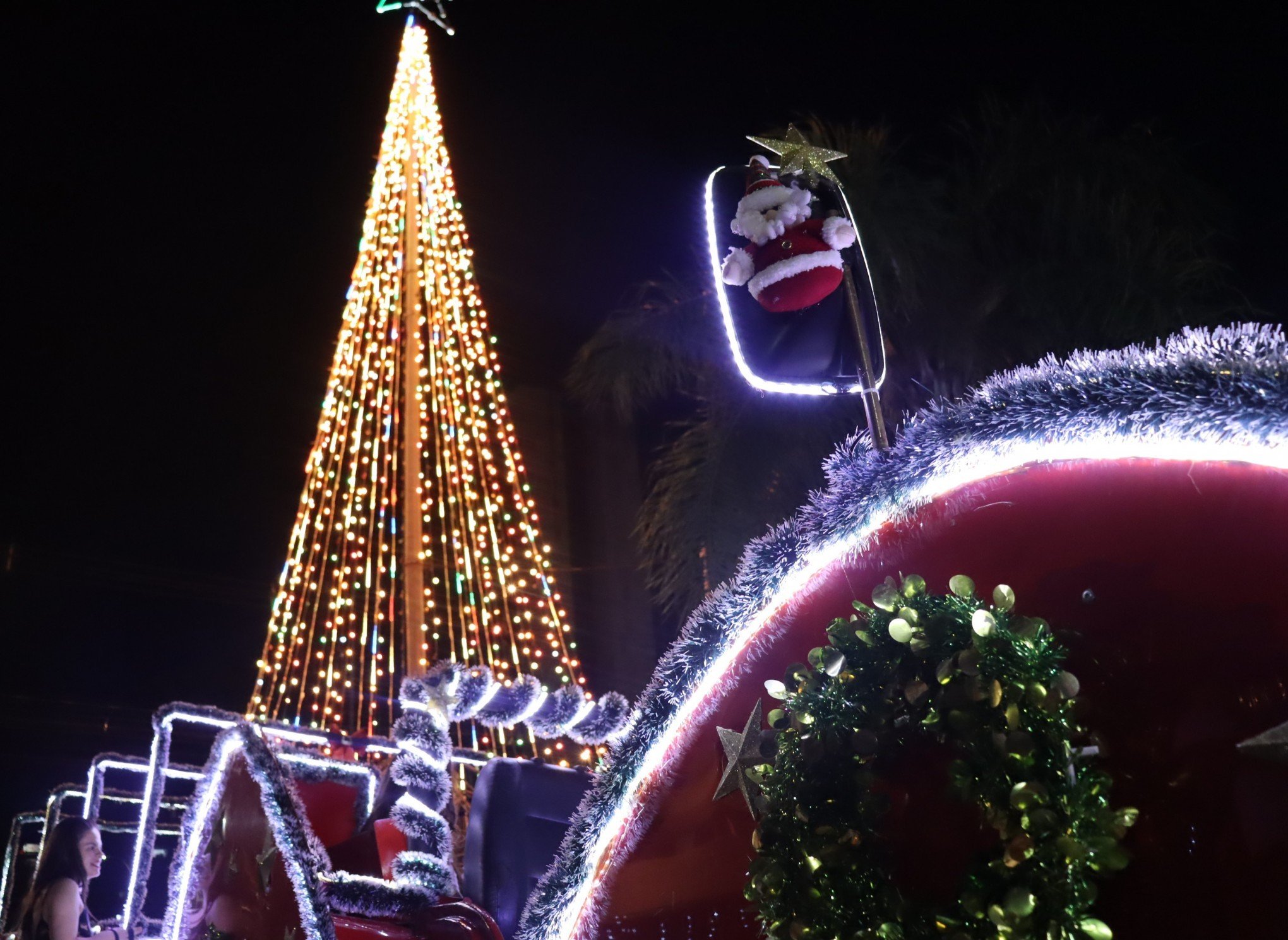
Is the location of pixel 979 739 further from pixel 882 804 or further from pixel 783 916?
pixel 783 916

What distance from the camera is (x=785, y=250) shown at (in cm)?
218

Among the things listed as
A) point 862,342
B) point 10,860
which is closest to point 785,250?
point 862,342

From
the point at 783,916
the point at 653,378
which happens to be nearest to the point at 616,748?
the point at 783,916

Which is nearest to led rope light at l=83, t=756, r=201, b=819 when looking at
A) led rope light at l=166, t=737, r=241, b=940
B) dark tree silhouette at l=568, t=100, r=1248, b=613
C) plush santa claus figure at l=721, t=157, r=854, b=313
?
led rope light at l=166, t=737, r=241, b=940

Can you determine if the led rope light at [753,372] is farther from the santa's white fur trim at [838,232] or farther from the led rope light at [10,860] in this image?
the led rope light at [10,860]

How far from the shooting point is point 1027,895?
1267 mm

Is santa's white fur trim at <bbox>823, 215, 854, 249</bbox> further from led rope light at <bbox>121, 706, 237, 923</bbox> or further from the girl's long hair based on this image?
the girl's long hair

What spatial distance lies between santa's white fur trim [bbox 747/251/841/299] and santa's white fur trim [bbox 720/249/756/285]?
1.3 inches

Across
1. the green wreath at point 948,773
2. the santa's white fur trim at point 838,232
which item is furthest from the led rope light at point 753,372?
the green wreath at point 948,773

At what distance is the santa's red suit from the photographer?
2.17 meters

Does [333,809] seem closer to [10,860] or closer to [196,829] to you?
[196,829]

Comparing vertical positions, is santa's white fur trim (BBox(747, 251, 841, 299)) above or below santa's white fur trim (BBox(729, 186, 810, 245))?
below

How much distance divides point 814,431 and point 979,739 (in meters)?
8.71

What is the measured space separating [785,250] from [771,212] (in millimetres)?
88
